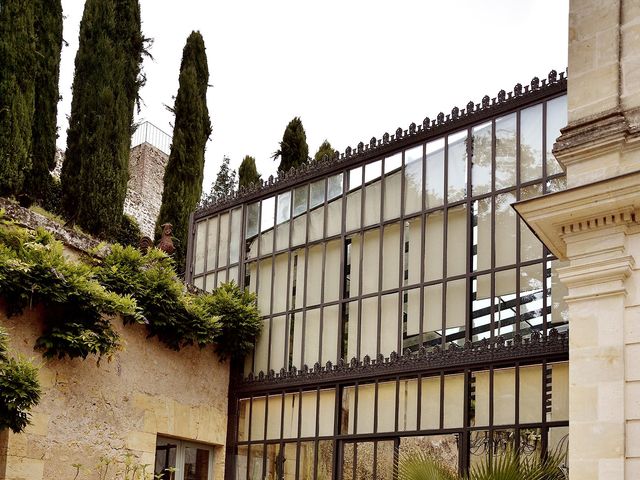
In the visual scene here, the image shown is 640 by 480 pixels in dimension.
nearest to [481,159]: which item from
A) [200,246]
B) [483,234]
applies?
[483,234]

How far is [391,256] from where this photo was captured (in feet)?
43.8

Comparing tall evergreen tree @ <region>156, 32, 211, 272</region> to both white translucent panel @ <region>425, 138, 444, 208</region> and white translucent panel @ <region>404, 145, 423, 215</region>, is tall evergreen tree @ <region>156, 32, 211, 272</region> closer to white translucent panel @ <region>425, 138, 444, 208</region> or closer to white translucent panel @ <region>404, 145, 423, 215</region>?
white translucent panel @ <region>404, 145, 423, 215</region>

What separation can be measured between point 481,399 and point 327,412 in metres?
2.59

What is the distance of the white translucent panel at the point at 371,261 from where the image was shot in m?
13.5

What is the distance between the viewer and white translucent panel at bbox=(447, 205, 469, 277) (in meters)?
12.5

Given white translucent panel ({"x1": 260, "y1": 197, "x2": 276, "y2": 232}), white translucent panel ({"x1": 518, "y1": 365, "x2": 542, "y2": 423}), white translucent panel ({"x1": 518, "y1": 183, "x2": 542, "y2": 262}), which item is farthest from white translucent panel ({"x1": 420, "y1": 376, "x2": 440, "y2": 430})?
white translucent panel ({"x1": 260, "y1": 197, "x2": 276, "y2": 232})

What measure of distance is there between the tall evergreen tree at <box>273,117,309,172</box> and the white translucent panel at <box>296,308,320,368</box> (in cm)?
1077

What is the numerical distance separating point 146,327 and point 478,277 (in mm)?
4625

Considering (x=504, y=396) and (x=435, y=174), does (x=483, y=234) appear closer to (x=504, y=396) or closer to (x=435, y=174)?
(x=435, y=174)

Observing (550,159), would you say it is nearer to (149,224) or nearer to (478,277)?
(478,277)

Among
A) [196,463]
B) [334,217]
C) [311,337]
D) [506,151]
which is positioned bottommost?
[196,463]

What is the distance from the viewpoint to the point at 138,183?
28.0 metres

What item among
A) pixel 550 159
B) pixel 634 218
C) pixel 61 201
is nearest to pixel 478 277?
pixel 550 159

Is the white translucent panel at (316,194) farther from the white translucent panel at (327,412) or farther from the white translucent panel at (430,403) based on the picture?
the white translucent panel at (430,403)
